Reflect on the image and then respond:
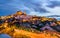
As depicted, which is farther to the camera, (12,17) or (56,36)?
(12,17)

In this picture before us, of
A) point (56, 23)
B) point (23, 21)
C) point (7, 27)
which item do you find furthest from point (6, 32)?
point (56, 23)

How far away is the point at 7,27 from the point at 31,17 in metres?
0.63

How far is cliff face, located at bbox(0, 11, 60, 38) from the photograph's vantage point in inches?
189

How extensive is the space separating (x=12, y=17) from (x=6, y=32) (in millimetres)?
400

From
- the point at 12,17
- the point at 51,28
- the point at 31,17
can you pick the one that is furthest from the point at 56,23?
the point at 12,17

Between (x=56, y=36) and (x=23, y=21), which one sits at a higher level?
(x=23, y=21)

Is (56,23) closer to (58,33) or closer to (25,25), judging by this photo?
(58,33)

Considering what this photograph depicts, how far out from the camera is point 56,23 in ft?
16.4

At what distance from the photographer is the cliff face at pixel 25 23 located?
4.80m

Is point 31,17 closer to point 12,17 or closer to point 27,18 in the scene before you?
point 27,18

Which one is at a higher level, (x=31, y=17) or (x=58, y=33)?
(x=31, y=17)

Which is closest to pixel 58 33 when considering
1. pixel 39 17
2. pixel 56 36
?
pixel 56 36

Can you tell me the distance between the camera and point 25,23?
4879 millimetres

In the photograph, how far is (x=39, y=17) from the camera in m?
5.09
